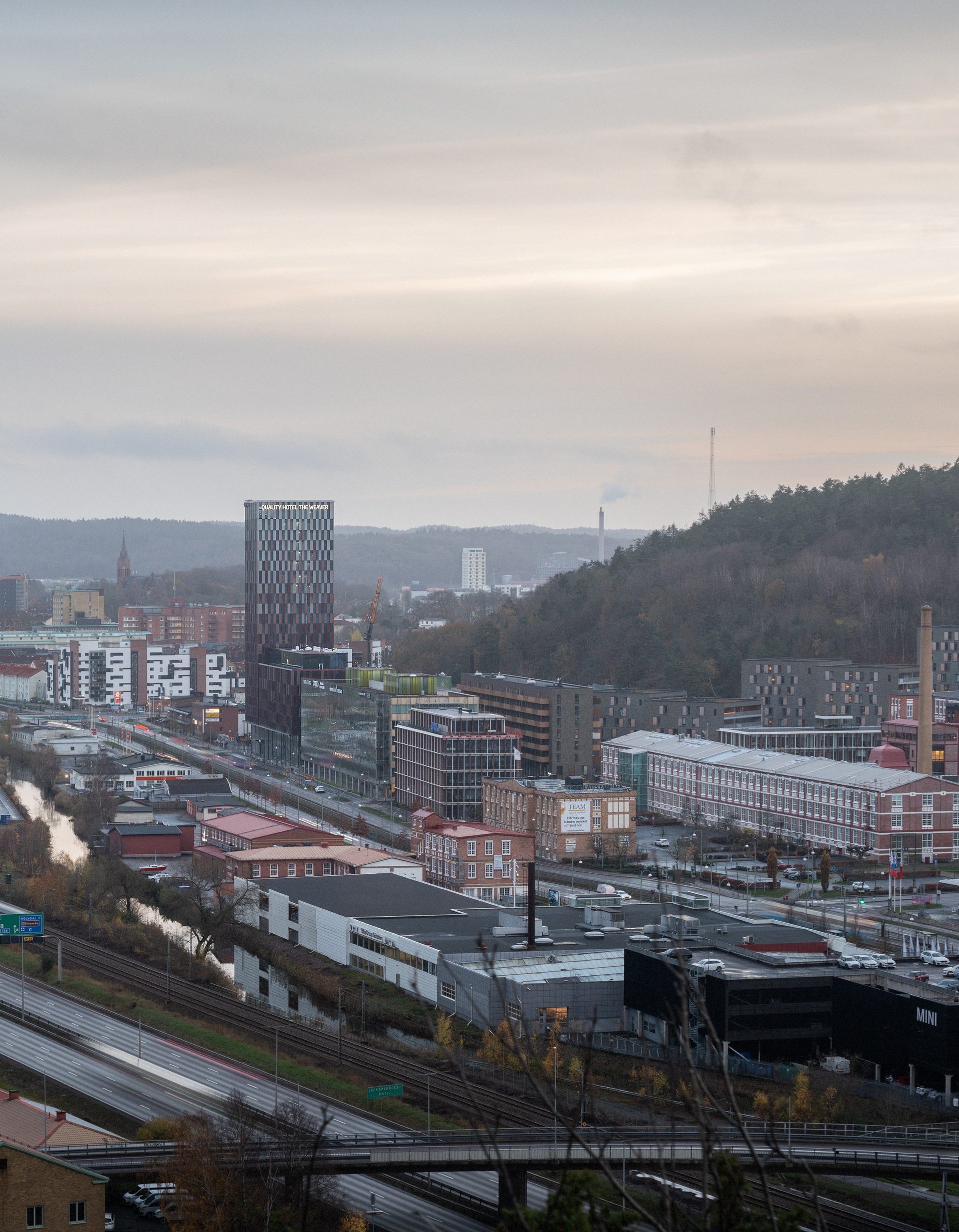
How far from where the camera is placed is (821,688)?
5578 cm

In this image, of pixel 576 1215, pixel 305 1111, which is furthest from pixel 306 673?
pixel 576 1215

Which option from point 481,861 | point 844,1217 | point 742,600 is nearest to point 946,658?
point 742,600

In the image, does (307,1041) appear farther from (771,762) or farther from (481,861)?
(771,762)

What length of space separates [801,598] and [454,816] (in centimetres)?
3153

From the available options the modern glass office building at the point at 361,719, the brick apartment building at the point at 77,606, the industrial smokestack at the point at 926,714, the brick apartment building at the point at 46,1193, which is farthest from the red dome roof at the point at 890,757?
the brick apartment building at the point at 77,606

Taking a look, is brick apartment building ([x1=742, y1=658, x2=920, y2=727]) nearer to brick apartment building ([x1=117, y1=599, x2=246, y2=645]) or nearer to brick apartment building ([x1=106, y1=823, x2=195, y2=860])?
brick apartment building ([x1=106, y1=823, x2=195, y2=860])

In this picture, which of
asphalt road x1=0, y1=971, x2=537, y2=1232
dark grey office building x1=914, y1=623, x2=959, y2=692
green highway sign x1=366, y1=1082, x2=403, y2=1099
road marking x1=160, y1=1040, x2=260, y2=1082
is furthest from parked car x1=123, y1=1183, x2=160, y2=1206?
dark grey office building x1=914, y1=623, x2=959, y2=692

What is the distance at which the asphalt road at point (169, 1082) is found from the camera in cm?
1734

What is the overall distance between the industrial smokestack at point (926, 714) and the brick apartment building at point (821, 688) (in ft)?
17.8

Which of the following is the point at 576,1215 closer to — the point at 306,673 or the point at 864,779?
the point at 864,779

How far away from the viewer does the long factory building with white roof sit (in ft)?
131

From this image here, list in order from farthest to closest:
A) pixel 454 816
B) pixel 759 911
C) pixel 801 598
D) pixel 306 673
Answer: pixel 801 598 < pixel 306 673 < pixel 454 816 < pixel 759 911

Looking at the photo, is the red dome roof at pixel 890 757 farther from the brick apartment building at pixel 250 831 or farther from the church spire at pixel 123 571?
the church spire at pixel 123 571

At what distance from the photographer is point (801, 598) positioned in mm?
72125
